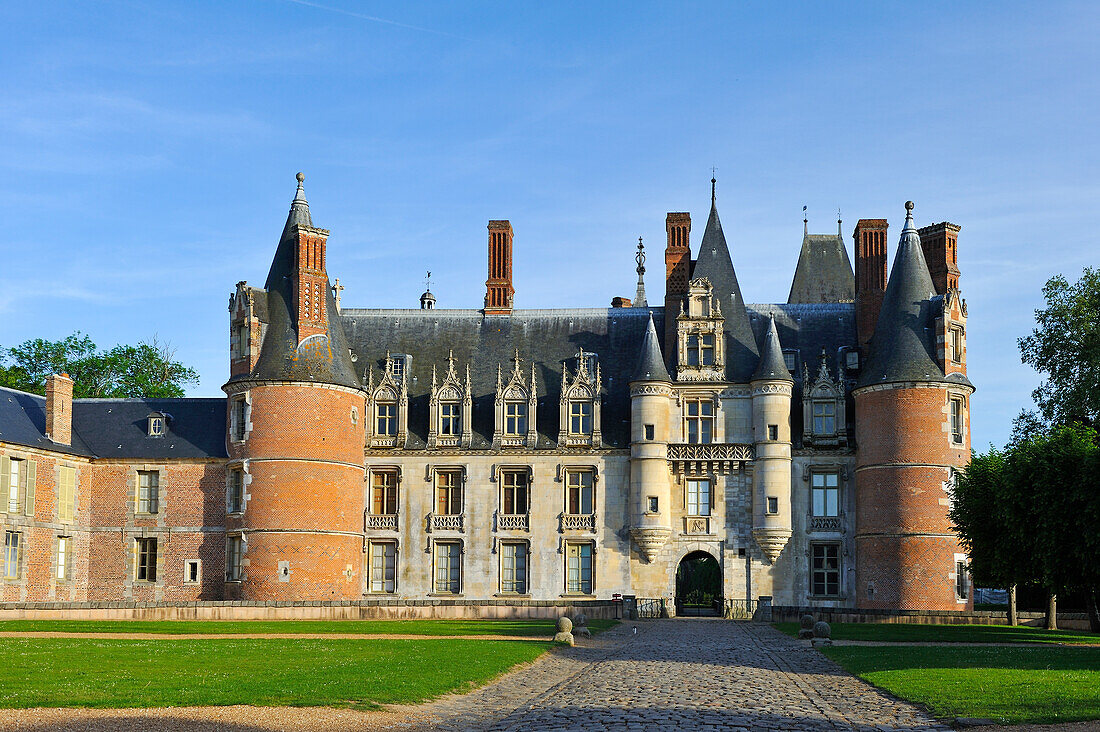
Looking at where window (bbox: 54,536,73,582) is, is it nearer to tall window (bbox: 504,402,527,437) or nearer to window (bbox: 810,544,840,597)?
tall window (bbox: 504,402,527,437)

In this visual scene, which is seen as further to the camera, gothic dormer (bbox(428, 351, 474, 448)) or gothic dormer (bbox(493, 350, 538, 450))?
gothic dormer (bbox(428, 351, 474, 448))

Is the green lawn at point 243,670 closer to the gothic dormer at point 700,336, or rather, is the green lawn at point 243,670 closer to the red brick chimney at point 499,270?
the gothic dormer at point 700,336

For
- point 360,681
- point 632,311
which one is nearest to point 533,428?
point 632,311

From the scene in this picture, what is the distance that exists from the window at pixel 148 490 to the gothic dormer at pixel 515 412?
1170cm

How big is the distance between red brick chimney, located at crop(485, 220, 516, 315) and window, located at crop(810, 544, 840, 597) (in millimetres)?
14788

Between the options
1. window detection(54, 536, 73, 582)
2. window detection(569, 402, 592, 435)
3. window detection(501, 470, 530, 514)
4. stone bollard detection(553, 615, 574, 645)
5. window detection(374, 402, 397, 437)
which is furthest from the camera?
window detection(374, 402, 397, 437)

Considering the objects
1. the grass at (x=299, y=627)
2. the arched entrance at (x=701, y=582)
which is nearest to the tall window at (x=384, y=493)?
the grass at (x=299, y=627)

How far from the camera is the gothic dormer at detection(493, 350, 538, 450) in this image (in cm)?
4612

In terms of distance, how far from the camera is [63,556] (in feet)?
141

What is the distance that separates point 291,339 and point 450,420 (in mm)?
6618

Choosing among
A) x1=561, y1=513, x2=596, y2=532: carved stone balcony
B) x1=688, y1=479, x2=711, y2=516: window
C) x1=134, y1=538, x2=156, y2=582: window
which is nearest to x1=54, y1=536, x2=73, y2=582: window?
x1=134, y1=538, x2=156, y2=582: window

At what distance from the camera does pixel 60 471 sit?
4319cm

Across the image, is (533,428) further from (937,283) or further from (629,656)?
(629,656)

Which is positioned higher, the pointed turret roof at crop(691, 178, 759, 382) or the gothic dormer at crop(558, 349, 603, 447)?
the pointed turret roof at crop(691, 178, 759, 382)
